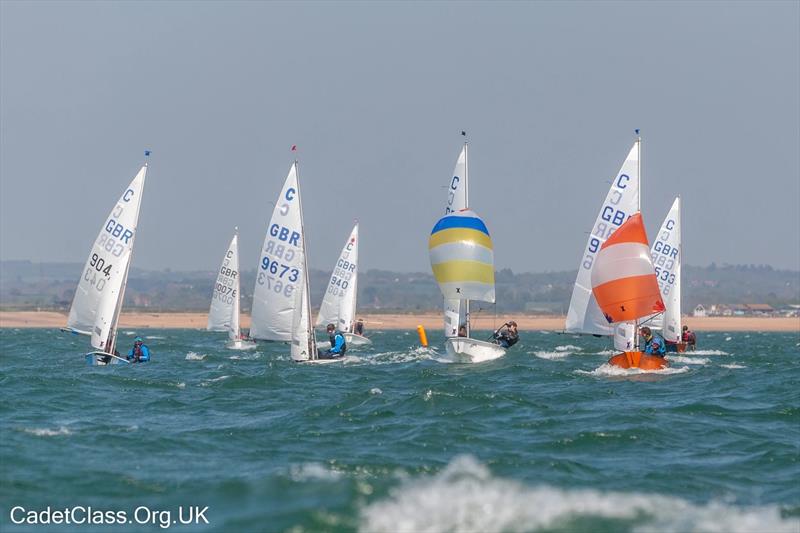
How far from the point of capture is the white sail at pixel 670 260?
143 ft

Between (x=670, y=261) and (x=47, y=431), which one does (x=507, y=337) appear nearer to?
(x=670, y=261)

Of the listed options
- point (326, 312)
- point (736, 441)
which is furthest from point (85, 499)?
point (326, 312)

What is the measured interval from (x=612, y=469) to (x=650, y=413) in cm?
531

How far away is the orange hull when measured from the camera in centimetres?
2977

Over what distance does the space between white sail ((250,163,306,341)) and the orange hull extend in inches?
366

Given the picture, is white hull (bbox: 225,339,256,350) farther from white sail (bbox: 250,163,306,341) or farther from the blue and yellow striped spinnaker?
the blue and yellow striped spinnaker

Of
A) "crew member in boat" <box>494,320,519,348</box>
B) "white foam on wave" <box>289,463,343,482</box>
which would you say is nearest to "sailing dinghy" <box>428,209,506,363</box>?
"crew member in boat" <box>494,320,519,348</box>

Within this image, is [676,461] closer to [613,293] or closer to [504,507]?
[504,507]

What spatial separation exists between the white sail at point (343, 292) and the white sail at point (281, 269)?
23506mm

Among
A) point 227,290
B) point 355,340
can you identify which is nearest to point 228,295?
point 227,290

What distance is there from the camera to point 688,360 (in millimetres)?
38250

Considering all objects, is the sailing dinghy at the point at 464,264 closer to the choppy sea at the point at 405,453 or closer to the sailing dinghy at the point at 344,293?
the choppy sea at the point at 405,453

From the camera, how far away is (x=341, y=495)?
1372 centimetres
